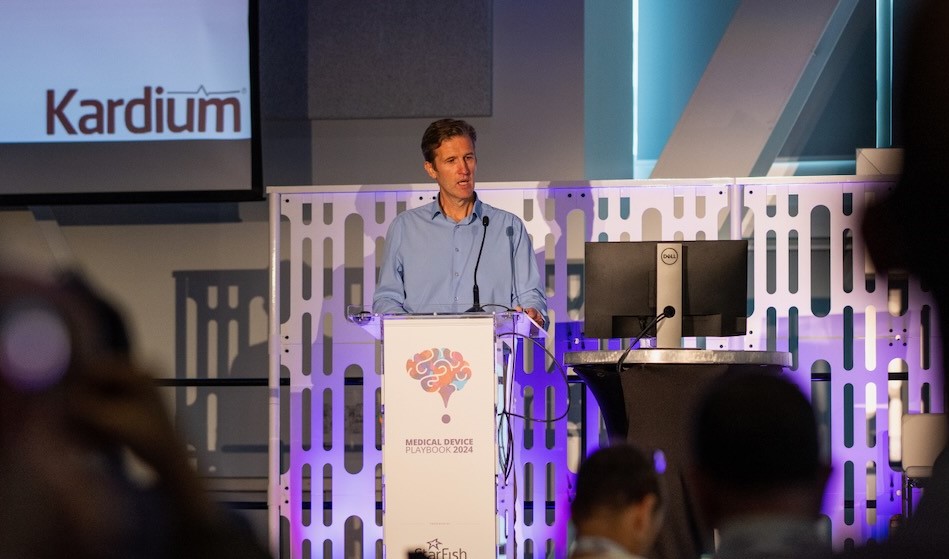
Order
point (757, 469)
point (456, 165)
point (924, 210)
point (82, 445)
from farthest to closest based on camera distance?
point (456, 165)
point (757, 469)
point (924, 210)
point (82, 445)

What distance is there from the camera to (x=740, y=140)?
17.6 ft

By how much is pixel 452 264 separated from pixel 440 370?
0.94 meters

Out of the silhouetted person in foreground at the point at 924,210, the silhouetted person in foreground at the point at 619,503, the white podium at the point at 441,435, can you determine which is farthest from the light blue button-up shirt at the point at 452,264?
the silhouetted person in foreground at the point at 924,210

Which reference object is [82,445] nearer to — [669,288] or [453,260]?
[669,288]

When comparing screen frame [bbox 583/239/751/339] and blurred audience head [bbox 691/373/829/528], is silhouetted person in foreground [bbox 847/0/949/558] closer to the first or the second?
blurred audience head [bbox 691/373/829/528]

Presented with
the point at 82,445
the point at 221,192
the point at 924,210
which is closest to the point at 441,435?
the point at 221,192

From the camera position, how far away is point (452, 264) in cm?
434

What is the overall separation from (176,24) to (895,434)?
373cm

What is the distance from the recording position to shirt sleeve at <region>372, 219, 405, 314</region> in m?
4.30

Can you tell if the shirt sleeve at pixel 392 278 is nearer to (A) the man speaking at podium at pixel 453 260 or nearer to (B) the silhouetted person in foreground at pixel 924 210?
(A) the man speaking at podium at pixel 453 260

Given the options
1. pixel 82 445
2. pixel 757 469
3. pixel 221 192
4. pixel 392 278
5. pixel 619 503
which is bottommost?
pixel 619 503

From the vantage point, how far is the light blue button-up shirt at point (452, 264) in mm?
4320

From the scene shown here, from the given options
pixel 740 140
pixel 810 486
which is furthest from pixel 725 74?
pixel 810 486

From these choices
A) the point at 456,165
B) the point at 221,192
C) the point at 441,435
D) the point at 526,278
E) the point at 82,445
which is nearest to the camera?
the point at 82,445
